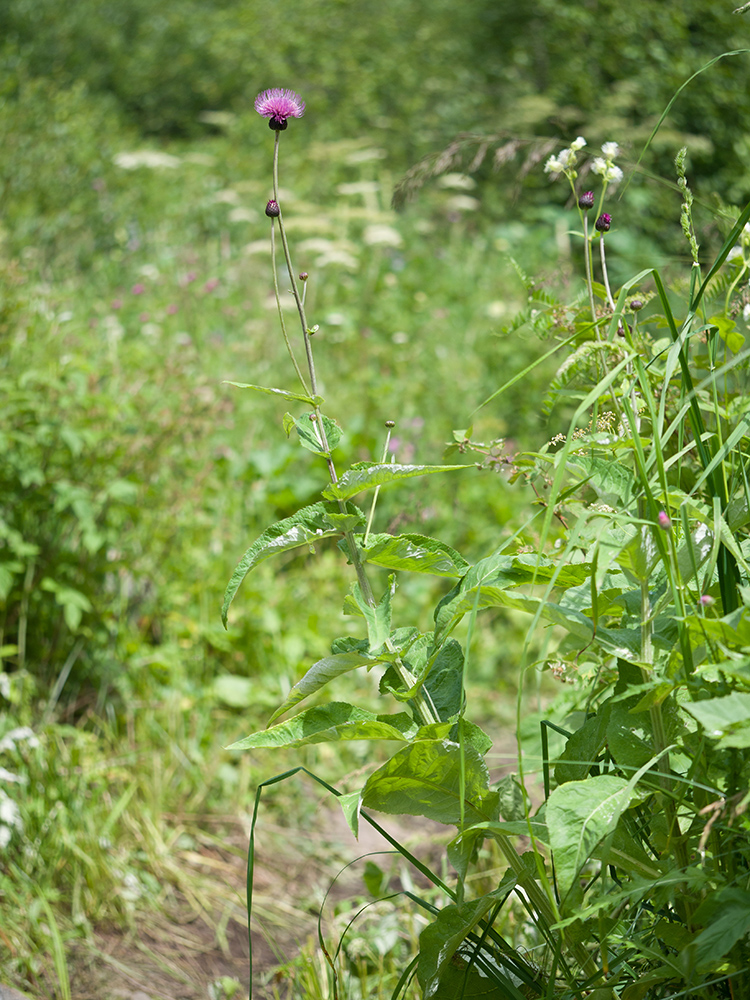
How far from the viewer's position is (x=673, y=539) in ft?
3.23

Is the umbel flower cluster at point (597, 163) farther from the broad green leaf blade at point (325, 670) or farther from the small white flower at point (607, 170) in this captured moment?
the broad green leaf blade at point (325, 670)

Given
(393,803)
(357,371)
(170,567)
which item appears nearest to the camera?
(393,803)

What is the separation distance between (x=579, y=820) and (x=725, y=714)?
0.21 metres

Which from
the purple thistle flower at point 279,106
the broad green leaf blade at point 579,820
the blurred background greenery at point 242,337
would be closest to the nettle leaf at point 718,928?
the broad green leaf blade at point 579,820

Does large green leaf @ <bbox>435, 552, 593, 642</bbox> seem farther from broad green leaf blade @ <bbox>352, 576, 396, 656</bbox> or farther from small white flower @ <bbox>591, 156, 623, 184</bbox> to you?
small white flower @ <bbox>591, 156, 623, 184</bbox>

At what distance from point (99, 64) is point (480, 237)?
7852 mm

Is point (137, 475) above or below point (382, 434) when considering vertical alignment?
above

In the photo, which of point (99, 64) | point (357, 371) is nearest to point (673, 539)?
point (357, 371)

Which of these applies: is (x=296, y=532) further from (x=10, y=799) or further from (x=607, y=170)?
(x=10, y=799)

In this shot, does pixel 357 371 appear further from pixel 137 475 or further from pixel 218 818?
pixel 218 818

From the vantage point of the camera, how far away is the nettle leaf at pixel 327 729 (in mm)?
1012

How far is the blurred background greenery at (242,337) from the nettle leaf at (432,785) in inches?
29.4

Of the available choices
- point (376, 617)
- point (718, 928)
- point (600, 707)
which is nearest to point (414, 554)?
point (376, 617)

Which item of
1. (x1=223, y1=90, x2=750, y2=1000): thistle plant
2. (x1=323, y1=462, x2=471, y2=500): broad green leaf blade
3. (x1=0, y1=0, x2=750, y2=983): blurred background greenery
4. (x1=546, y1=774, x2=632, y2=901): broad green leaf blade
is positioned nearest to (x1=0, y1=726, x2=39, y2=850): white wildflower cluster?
(x1=0, y1=0, x2=750, y2=983): blurred background greenery
